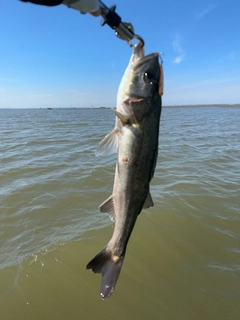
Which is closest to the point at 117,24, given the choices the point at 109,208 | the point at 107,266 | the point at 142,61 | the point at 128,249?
the point at 142,61

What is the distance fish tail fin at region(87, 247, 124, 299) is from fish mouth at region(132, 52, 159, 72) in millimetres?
1889

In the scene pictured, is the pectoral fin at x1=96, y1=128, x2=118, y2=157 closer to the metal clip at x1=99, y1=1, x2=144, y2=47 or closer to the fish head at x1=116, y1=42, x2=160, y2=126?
the fish head at x1=116, y1=42, x2=160, y2=126

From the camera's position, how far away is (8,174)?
780 centimetres

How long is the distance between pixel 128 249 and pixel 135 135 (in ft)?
9.42

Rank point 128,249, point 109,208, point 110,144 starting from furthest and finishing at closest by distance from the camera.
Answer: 1. point 128,249
2. point 109,208
3. point 110,144

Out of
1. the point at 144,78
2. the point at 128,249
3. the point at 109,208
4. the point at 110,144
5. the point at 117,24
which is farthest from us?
the point at 128,249

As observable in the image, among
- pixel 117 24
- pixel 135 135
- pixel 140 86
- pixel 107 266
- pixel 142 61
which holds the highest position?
pixel 117 24

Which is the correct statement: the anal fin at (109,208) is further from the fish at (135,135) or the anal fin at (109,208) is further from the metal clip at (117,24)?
the metal clip at (117,24)

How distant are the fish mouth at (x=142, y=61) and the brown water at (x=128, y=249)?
10.4 feet

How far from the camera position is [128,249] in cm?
418

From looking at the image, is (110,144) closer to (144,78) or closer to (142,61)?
(144,78)

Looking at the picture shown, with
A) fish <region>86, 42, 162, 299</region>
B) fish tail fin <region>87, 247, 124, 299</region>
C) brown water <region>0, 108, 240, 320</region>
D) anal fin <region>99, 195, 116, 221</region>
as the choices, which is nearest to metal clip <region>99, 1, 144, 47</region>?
fish <region>86, 42, 162, 299</region>

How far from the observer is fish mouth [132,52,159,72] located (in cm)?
211

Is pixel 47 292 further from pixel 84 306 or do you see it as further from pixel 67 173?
pixel 67 173
